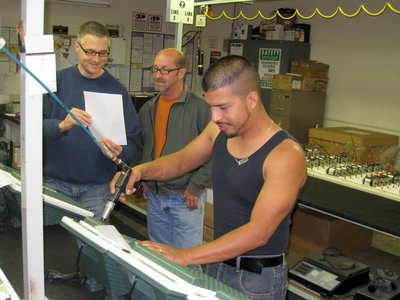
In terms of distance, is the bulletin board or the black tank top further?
the bulletin board

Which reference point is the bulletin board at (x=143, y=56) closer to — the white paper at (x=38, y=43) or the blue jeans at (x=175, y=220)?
the blue jeans at (x=175, y=220)

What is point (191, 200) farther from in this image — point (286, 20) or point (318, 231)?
point (286, 20)

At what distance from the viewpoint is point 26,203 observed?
1093mm

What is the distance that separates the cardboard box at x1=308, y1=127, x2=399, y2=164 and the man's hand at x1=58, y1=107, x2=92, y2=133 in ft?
9.17

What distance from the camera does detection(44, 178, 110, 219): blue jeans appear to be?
1.98m

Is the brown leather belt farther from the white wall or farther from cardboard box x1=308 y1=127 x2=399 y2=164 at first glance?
the white wall

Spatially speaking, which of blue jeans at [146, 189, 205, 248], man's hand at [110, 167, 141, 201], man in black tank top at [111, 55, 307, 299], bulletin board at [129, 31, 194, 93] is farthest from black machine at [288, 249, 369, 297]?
bulletin board at [129, 31, 194, 93]

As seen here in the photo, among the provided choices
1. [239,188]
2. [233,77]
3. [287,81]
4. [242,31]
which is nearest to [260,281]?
[239,188]

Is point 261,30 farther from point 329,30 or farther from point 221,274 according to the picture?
point 221,274

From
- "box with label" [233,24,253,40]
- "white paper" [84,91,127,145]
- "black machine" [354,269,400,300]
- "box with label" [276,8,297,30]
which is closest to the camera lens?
"white paper" [84,91,127,145]

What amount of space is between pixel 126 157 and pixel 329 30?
150 inches

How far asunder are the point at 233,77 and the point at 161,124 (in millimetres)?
1104

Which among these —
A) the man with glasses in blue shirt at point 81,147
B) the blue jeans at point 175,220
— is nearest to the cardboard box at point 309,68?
the blue jeans at point 175,220

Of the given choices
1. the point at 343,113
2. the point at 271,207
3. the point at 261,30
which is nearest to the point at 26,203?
the point at 271,207
